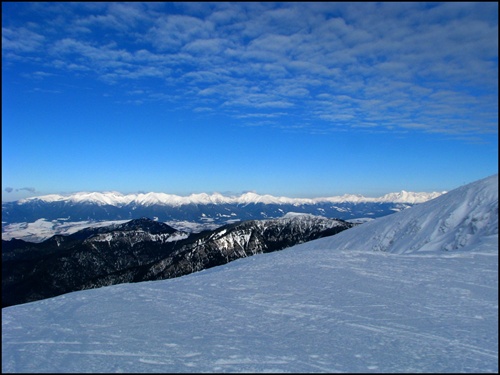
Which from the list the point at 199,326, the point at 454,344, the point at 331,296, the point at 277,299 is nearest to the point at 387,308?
the point at 331,296

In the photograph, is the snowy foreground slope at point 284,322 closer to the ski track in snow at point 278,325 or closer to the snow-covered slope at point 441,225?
the ski track in snow at point 278,325

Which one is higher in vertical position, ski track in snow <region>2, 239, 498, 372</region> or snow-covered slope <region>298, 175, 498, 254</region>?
snow-covered slope <region>298, 175, 498, 254</region>

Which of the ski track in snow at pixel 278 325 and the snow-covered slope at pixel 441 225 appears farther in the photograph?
the snow-covered slope at pixel 441 225

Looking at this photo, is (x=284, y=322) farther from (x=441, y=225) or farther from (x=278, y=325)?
(x=441, y=225)

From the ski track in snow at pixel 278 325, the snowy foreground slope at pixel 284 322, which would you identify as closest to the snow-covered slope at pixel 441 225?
the snowy foreground slope at pixel 284 322

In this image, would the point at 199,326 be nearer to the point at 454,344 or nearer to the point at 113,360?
the point at 113,360

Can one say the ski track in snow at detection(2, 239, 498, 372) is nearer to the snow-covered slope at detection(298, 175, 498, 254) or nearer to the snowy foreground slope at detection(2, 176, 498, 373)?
the snowy foreground slope at detection(2, 176, 498, 373)

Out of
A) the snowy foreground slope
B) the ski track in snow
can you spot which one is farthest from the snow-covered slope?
the ski track in snow
